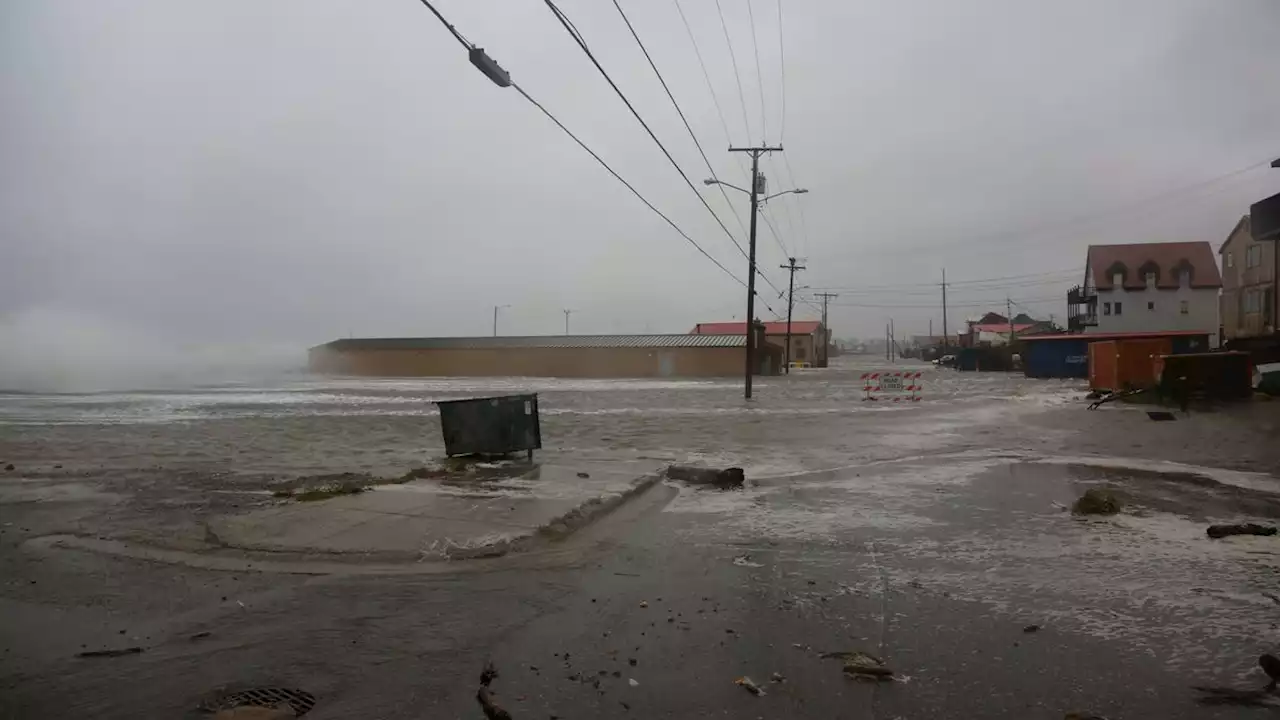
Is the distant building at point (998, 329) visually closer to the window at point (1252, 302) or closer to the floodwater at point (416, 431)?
the window at point (1252, 302)

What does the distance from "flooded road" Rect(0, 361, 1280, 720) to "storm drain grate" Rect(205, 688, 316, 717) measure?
11 centimetres

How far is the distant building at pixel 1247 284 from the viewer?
40000 millimetres

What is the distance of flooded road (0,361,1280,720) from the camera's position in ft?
13.4

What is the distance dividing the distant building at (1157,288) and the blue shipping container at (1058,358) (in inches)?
884

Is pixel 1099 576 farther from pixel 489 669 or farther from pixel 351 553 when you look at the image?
pixel 351 553

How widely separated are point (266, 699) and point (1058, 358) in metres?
55.4

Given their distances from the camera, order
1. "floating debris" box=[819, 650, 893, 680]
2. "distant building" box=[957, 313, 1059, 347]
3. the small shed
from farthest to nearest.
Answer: "distant building" box=[957, 313, 1059, 347]
the small shed
"floating debris" box=[819, 650, 893, 680]

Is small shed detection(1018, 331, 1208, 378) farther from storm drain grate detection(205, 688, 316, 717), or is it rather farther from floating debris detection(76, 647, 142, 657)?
floating debris detection(76, 647, 142, 657)

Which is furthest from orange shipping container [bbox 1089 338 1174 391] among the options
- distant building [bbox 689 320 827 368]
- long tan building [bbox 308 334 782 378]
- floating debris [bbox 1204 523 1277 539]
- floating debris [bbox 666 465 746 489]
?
distant building [bbox 689 320 827 368]

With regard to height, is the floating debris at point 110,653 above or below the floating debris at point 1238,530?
below

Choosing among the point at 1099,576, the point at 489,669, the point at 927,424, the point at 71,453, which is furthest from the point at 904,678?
the point at 927,424

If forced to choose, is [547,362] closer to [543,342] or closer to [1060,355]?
[543,342]

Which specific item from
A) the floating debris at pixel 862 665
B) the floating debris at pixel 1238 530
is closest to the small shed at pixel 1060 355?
the floating debris at pixel 1238 530

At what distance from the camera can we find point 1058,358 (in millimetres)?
51438
